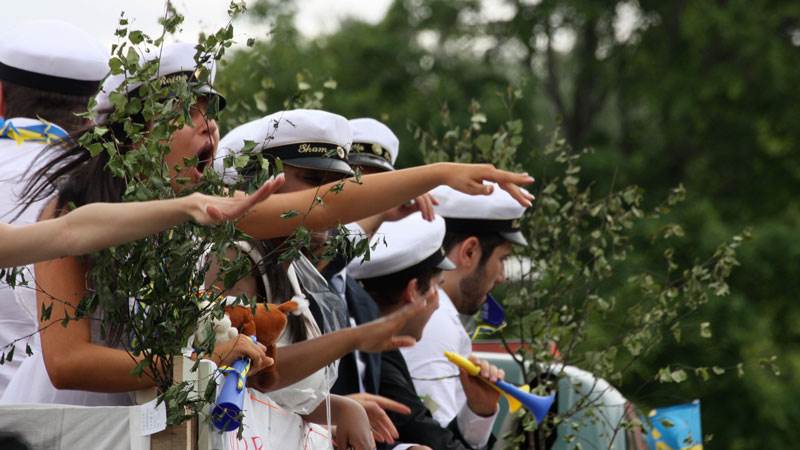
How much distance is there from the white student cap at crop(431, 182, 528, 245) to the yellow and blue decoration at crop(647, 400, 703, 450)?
0.94m

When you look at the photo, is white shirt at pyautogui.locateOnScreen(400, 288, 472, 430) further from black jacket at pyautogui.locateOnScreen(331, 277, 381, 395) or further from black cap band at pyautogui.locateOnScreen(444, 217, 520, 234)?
black cap band at pyautogui.locateOnScreen(444, 217, 520, 234)

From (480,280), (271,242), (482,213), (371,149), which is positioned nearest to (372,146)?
(371,149)

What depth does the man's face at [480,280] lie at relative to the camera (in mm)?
6664

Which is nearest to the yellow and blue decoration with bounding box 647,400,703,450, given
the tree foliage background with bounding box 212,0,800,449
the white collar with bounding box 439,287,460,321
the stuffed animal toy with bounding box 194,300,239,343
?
the white collar with bounding box 439,287,460,321

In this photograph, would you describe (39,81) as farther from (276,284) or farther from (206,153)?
(276,284)

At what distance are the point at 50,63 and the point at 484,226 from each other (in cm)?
239

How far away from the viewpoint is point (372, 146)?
629 cm

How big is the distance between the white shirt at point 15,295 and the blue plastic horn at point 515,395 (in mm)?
1712

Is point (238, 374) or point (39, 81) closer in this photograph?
point (238, 374)

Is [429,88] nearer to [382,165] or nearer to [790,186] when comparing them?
[790,186]

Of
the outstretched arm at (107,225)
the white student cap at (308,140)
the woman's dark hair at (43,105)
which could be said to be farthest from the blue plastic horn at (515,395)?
the outstretched arm at (107,225)

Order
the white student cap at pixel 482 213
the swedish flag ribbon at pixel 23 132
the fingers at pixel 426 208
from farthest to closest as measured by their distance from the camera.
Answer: the white student cap at pixel 482 213
the fingers at pixel 426 208
the swedish flag ribbon at pixel 23 132

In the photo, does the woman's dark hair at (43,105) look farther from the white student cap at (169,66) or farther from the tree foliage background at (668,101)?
the tree foliage background at (668,101)

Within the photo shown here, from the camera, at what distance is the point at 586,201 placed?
21.7ft
